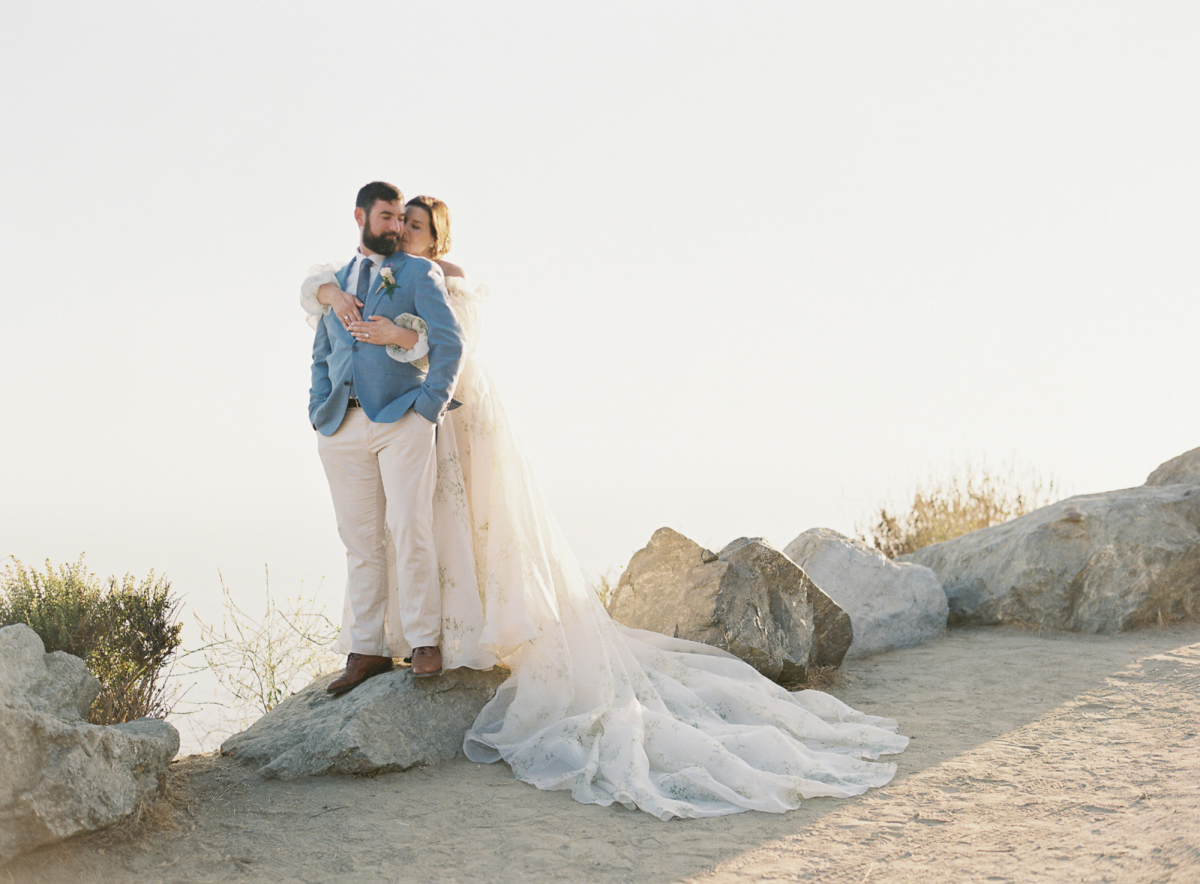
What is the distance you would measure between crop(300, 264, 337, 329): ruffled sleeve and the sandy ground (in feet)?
7.17

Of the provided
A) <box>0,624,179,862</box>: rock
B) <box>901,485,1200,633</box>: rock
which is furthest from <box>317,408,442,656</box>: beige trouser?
<box>901,485,1200,633</box>: rock

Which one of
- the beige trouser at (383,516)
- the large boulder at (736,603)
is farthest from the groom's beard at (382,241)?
the large boulder at (736,603)

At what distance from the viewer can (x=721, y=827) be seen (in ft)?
12.3

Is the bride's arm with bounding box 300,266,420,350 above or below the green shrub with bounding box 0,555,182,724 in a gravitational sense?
above

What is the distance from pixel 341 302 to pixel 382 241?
0.36 metres

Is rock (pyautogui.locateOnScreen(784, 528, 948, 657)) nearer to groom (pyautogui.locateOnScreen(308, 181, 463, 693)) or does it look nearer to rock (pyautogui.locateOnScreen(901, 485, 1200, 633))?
rock (pyautogui.locateOnScreen(901, 485, 1200, 633))

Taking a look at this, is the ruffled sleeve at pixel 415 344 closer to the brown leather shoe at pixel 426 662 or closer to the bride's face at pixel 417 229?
the bride's face at pixel 417 229

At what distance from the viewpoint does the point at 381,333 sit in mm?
4371

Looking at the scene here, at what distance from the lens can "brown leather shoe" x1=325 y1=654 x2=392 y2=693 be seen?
15.3 feet

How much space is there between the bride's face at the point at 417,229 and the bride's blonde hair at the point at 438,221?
0.02 meters

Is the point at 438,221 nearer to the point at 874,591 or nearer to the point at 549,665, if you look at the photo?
the point at 549,665

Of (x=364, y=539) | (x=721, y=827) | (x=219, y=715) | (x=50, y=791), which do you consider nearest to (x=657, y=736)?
(x=721, y=827)

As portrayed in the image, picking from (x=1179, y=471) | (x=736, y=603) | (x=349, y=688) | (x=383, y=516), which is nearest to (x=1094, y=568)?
(x=1179, y=471)

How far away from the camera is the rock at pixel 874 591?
23.3 feet
